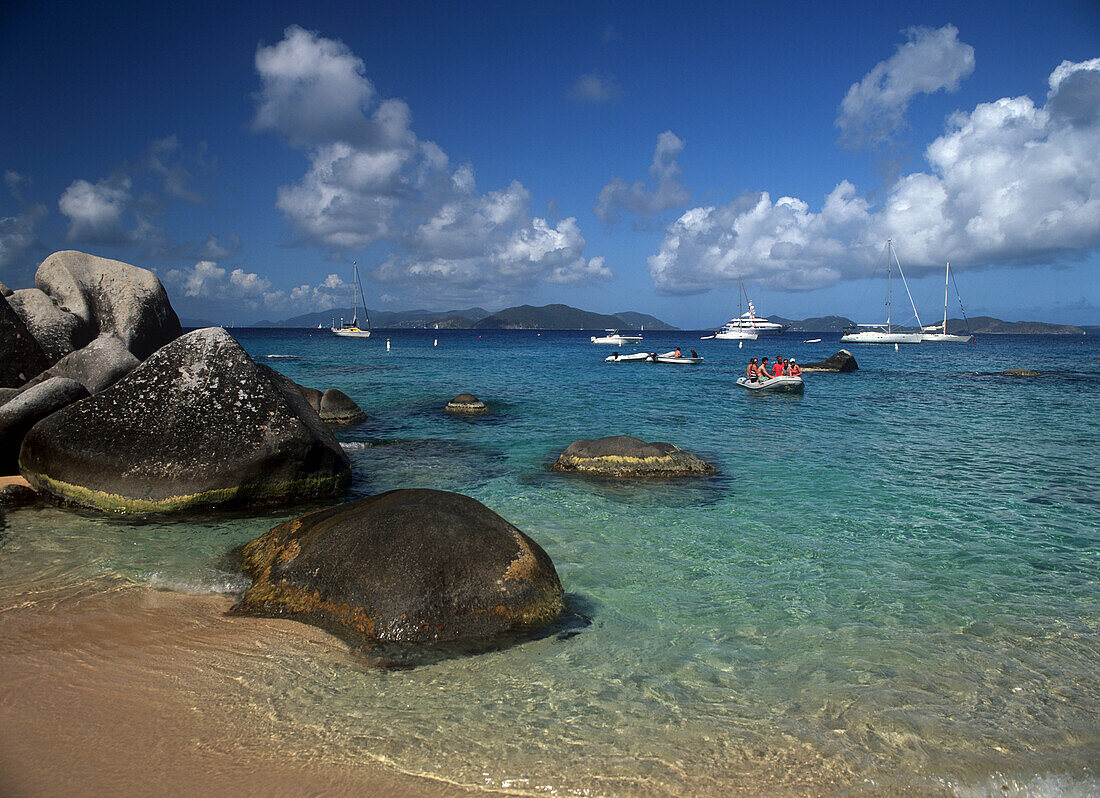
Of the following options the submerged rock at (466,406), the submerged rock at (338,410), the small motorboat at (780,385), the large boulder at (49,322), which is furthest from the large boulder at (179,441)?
the small motorboat at (780,385)

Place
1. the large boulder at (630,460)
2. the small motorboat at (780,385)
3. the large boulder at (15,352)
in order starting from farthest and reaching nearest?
the small motorboat at (780,385), the large boulder at (15,352), the large boulder at (630,460)

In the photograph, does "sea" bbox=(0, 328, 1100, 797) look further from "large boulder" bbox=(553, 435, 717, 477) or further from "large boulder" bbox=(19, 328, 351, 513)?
"large boulder" bbox=(553, 435, 717, 477)

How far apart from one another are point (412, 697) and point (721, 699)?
2262mm

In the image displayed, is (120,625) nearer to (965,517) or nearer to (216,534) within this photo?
(216,534)

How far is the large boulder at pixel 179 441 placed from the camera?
28.3ft

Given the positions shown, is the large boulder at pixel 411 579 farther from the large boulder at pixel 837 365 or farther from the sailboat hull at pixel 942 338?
the sailboat hull at pixel 942 338

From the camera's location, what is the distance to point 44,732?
12.5ft

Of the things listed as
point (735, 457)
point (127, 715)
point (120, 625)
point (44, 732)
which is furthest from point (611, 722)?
point (735, 457)

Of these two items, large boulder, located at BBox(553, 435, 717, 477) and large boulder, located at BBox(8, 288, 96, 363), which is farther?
large boulder, located at BBox(8, 288, 96, 363)

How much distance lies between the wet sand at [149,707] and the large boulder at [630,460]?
7.38 metres

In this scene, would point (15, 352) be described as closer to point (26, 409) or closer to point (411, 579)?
point (26, 409)

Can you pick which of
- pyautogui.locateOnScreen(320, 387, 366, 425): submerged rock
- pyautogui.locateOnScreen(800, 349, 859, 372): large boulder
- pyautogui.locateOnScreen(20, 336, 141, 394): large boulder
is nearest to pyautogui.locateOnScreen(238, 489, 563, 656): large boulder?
pyautogui.locateOnScreen(20, 336, 141, 394): large boulder

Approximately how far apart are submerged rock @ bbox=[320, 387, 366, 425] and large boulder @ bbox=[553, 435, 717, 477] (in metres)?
8.67

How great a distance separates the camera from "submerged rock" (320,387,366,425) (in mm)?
18703
